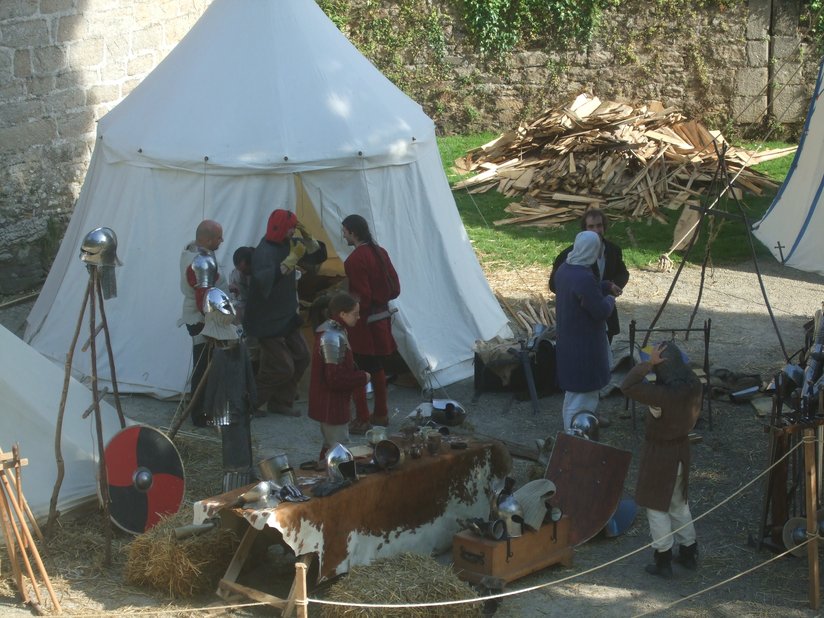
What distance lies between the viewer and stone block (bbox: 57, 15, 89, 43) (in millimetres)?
10422

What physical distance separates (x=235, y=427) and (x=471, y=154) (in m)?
9.34

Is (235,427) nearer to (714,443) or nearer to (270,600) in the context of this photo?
(270,600)

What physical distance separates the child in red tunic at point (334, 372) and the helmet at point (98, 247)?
1.24m

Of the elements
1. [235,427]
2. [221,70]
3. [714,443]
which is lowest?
[714,443]

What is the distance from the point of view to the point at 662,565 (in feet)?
17.6

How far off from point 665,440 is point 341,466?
158 centimetres

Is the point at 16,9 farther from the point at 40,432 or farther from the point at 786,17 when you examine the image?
the point at 786,17

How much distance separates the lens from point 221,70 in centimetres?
833

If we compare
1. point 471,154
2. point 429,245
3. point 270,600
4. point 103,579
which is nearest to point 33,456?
point 103,579

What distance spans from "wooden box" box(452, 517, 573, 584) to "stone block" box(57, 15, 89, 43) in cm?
729

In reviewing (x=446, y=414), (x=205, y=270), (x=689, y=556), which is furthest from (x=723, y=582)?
(x=205, y=270)

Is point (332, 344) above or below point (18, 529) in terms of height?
above

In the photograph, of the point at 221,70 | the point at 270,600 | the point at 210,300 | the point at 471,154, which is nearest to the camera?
the point at 270,600

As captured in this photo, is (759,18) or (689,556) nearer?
(689,556)
